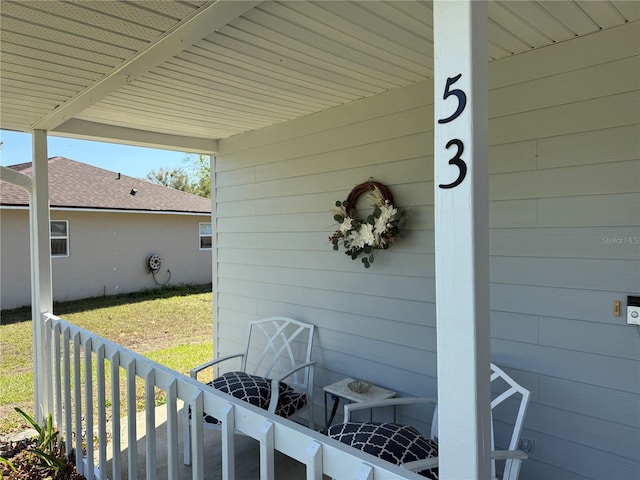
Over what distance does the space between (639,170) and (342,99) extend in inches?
74.1

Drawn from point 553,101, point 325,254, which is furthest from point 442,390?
point 325,254

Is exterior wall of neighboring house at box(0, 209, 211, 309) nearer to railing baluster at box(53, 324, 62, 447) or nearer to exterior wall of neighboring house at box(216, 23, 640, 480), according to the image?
railing baluster at box(53, 324, 62, 447)

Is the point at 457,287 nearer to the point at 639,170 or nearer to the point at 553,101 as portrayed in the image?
the point at 639,170

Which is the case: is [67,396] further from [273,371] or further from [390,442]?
[390,442]

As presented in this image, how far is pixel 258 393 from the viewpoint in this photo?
3.03 metres

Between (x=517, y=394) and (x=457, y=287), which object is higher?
(x=457, y=287)

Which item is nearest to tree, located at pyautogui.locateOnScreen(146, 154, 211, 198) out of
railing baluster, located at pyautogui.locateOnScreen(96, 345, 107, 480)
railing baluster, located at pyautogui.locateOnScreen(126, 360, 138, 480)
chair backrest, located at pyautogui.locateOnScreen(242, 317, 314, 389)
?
chair backrest, located at pyautogui.locateOnScreen(242, 317, 314, 389)

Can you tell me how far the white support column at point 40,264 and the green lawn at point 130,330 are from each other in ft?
2.72

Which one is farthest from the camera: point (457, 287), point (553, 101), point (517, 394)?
point (517, 394)

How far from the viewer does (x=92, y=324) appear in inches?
306

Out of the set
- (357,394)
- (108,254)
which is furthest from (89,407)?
(108,254)

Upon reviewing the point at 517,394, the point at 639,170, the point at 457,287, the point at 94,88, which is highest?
the point at 94,88

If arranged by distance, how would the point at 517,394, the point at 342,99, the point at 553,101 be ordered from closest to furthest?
1. the point at 553,101
2. the point at 517,394
3. the point at 342,99

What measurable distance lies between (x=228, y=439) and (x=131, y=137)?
3.25 m
